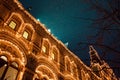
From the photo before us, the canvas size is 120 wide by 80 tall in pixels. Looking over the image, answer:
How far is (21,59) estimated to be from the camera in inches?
467

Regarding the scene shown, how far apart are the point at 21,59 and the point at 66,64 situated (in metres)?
6.48

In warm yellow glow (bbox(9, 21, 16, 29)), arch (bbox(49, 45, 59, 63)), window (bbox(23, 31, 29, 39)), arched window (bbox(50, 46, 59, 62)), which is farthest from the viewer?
arch (bbox(49, 45, 59, 63))

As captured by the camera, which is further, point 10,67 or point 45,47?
point 45,47

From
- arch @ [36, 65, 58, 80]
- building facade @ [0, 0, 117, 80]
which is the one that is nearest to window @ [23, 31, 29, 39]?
building facade @ [0, 0, 117, 80]

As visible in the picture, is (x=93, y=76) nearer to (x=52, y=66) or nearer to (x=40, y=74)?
(x=52, y=66)

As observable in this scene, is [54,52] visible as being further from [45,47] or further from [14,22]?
[14,22]

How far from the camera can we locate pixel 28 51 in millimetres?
12672

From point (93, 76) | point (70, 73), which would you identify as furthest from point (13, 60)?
point (93, 76)

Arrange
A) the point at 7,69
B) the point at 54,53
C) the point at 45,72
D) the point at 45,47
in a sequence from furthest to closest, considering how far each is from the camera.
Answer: the point at 54,53 → the point at 45,47 → the point at 45,72 → the point at 7,69

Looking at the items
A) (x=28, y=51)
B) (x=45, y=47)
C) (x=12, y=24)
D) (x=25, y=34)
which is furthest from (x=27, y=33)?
(x=45, y=47)

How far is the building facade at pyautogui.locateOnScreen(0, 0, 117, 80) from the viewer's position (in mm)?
11148

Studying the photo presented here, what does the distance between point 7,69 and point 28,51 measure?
93.6 inches

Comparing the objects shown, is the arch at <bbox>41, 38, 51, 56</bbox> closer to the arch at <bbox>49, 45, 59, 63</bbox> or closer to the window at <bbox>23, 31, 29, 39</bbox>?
the arch at <bbox>49, 45, 59, 63</bbox>

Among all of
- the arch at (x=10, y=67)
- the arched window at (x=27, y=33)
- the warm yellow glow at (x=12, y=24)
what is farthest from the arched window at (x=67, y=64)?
the warm yellow glow at (x=12, y=24)
